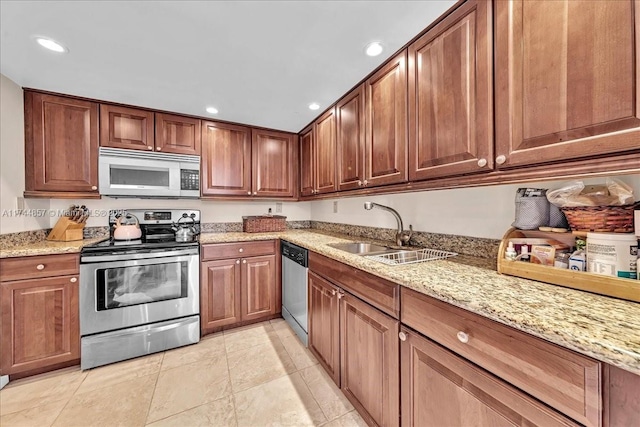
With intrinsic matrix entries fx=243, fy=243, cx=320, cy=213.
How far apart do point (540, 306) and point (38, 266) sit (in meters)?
2.81

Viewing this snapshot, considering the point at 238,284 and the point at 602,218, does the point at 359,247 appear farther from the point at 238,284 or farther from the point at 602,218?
the point at 602,218

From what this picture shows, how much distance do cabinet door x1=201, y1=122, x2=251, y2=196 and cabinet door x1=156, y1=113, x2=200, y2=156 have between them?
0.27ft

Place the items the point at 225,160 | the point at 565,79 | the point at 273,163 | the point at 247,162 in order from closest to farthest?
the point at 565,79
the point at 225,160
the point at 247,162
the point at 273,163

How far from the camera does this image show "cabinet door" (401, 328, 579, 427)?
0.67 meters

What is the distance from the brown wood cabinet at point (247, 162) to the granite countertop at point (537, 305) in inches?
74.1

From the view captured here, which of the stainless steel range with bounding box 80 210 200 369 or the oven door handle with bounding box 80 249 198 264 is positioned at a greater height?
the oven door handle with bounding box 80 249 198 264

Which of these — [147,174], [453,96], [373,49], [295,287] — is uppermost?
[373,49]

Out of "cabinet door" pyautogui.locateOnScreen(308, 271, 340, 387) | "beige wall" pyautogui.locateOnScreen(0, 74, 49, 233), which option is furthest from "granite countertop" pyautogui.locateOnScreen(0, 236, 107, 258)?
"cabinet door" pyautogui.locateOnScreen(308, 271, 340, 387)

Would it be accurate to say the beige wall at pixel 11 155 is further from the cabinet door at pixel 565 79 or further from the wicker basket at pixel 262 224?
the cabinet door at pixel 565 79

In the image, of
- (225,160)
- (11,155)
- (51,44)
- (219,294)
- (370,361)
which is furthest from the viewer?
(225,160)

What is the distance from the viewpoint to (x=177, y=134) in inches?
94.7

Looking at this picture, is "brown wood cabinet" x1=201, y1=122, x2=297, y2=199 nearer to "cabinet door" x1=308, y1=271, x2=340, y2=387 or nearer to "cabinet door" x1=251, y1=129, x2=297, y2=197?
"cabinet door" x1=251, y1=129, x2=297, y2=197

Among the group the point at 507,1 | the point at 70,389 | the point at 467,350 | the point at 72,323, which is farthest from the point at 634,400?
the point at 72,323

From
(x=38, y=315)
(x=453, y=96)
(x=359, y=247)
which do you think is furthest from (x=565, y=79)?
(x=38, y=315)
